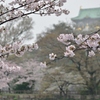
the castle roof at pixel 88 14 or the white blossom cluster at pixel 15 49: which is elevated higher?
the castle roof at pixel 88 14

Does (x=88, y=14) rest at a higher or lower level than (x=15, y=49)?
higher

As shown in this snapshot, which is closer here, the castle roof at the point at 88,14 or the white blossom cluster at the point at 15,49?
the white blossom cluster at the point at 15,49

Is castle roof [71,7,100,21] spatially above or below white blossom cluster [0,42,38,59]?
above

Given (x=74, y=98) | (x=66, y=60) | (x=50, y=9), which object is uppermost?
(x=66, y=60)

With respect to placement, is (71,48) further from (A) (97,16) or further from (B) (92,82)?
(A) (97,16)

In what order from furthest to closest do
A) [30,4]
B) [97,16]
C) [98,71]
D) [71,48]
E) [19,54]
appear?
1. [97,16]
2. [98,71]
3. [19,54]
4. [30,4]
5. [71,48]

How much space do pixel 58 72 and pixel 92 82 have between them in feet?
7.01

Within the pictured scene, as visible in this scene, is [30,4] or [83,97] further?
[83,97]

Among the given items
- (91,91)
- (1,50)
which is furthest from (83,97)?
(1,50)

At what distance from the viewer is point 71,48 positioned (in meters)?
3.19

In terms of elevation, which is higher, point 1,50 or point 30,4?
point 30,4

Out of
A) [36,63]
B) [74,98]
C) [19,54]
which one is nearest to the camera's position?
[19,54]

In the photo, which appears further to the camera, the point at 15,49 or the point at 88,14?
the point at 88,14

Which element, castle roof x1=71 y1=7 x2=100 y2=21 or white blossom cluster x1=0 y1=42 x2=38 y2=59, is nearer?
white blossom cluster x1=0 y1=42 x2=38 y2=59
